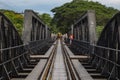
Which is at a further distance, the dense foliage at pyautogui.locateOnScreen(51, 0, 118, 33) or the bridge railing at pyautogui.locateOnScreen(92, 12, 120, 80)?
the dense foliage at pyautogui.locateOnScreen(51, 0, 118, 33)

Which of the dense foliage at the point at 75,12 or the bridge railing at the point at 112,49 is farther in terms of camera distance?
the dense foliage at the point at 75,12

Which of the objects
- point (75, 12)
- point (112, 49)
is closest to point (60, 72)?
point (112, 49)

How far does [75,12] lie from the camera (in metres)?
78.6

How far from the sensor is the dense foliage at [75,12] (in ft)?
255

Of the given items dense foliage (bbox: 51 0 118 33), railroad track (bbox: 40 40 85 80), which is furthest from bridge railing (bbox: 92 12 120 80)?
dense foliage (bbox: 51 0 118 33)

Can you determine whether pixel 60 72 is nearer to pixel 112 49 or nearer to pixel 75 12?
pixel 112 49

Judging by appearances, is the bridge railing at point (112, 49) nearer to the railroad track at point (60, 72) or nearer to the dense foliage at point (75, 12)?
the railroad track at point (60, 72)

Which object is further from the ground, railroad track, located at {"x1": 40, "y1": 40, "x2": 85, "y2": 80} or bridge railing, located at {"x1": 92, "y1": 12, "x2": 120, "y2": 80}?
bridge railing, located at {"x1": 92, "y1": 12, "x2": 120, "y2": 80}

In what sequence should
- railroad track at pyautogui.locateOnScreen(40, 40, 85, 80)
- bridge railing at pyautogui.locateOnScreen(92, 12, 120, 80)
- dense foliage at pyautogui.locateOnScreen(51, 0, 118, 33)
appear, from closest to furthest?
bridge railing at pyautogui.locateOnScreen(92, 12, 120, 80), railroad track at pyautogui.locateOnScreen(40, 40, 85, 80), dense foliage at pyautogui.locateOnScreen(51, 0, 118, 33)

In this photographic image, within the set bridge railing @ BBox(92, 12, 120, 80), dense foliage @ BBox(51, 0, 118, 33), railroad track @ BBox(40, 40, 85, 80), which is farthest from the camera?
dense foliage @ BBox(51, 0, 118, 33)

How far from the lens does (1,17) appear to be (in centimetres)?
1329

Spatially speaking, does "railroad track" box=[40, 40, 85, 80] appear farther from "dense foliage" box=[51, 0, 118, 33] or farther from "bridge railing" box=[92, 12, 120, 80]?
"dense foliage" box=[51, 0, 118, 33]

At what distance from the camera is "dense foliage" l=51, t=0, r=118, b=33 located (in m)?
77.8

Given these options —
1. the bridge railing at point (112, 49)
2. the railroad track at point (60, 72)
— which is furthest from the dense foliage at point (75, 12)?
the bridge railing at point (112, 49)
